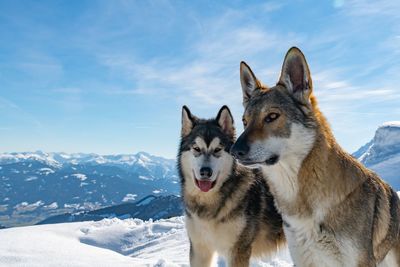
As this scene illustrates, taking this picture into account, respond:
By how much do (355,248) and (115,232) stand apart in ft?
64.0

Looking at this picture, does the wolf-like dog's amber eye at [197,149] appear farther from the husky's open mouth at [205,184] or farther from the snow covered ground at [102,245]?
the snow covered ground at [102,245]

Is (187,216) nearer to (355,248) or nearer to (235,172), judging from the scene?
(235,172)

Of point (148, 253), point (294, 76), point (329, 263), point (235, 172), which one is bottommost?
point (148, 253)

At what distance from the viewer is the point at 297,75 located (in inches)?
241

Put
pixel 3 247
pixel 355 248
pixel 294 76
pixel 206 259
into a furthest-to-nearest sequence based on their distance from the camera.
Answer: pixel 3 247
pixel 206 259
pixel 294 76
pixel 355 248

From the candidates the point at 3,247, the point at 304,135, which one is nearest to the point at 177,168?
the point at 304,135

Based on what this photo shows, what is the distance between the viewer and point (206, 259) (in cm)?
864

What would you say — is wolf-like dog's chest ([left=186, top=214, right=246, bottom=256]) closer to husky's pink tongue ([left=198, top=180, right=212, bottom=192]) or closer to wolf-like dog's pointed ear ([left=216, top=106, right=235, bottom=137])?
husky's pink tongue ([left=198, top=180, right=212, bottom=192])

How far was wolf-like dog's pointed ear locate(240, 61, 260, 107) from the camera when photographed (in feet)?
23.0

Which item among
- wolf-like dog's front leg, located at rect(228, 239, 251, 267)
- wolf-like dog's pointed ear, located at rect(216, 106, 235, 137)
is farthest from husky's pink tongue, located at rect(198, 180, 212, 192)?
wolf-like dog's pointed ear, located at rect(216, 106, 235, 137)

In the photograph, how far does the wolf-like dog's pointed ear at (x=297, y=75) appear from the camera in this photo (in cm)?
589

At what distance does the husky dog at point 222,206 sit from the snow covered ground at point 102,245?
98 cm

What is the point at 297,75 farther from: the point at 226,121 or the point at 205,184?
the point at 226,121

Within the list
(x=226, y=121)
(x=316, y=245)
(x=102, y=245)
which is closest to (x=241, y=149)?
(x=316, y=245)
